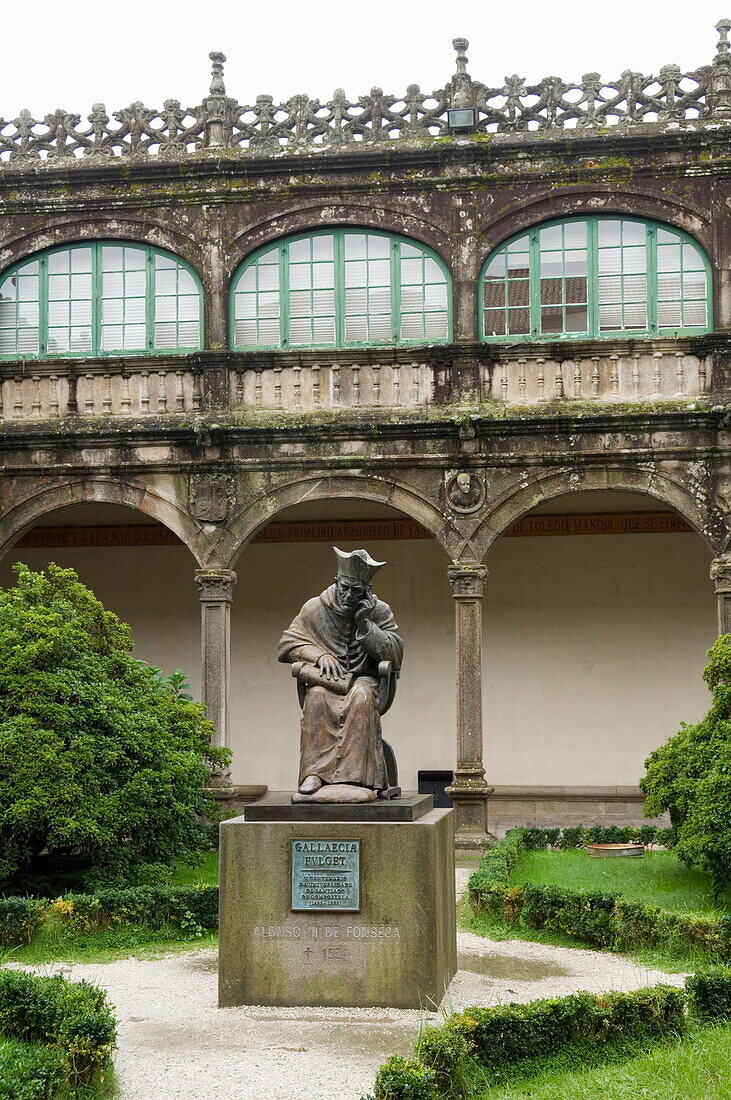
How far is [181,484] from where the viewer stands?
15.6 m

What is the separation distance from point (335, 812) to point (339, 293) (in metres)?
9.44

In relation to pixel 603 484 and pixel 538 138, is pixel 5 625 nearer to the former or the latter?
pixel 603 484

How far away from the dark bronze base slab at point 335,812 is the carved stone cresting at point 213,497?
806cm

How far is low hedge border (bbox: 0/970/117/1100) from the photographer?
5.72 m

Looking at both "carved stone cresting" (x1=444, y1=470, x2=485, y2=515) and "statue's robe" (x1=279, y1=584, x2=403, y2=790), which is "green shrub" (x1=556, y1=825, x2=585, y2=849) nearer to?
"carved stone cresting" (x1=444, y1=470, x2=485, y2=515)

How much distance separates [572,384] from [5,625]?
7.14 meters

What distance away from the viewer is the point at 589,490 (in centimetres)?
1501

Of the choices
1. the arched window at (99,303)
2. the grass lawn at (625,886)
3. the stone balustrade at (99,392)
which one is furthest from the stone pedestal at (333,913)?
the arched window at (99,303)

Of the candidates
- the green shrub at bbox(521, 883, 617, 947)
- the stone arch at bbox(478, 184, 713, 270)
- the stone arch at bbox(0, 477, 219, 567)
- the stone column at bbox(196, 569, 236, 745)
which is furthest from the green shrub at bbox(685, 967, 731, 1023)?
the stone arch at bbox(478, 184, 713, 270)

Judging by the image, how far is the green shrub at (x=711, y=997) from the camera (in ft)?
22.3

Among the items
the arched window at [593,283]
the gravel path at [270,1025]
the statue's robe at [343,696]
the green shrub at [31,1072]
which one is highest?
the arched window at [593,283]

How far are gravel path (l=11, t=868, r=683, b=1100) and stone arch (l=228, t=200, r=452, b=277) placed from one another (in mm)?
8890

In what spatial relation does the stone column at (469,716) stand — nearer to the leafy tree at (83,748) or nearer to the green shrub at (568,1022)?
the leafy tree at (83,748)

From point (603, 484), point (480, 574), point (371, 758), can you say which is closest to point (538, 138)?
point (603, 484)
